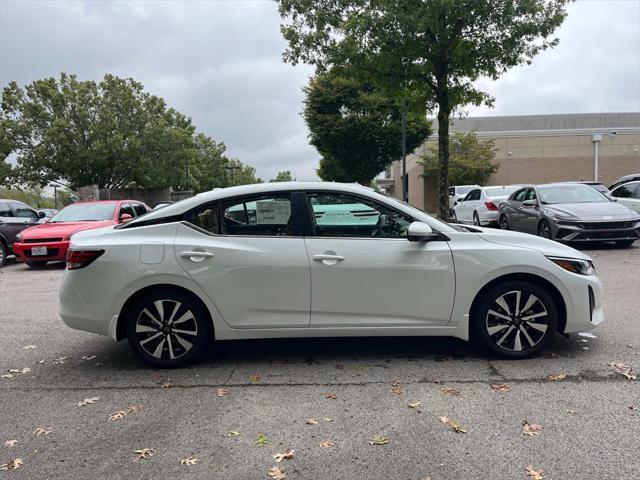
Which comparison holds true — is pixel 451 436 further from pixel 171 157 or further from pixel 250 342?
pixel 171 157

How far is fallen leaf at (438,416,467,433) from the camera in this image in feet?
10.7

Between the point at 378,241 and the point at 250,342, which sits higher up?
the point at 378,241

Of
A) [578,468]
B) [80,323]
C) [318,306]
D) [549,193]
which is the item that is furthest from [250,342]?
[549,193]

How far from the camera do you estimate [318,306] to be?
4328mm

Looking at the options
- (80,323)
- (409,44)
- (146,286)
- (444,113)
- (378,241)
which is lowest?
(80,323)

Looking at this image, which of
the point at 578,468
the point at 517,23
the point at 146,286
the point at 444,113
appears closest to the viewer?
the point at 578,468

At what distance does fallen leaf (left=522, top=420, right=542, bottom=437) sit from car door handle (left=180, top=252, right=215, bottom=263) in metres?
2.67

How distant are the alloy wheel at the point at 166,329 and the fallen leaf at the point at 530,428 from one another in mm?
2649

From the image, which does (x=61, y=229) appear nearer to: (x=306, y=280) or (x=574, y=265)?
(x=306, y=280)

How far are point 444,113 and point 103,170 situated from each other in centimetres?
2713

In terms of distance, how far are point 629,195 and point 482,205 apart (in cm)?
A: 459

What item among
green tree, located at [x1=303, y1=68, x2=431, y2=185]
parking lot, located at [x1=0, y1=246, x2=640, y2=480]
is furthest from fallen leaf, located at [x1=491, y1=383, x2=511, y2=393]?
green tree, located at [x1=303, y1=68, x2=431, y2=185]

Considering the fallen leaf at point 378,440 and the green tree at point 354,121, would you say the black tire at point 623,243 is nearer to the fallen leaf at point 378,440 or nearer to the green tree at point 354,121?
the fallen leaf at point 378,440

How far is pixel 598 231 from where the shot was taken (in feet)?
35.7
